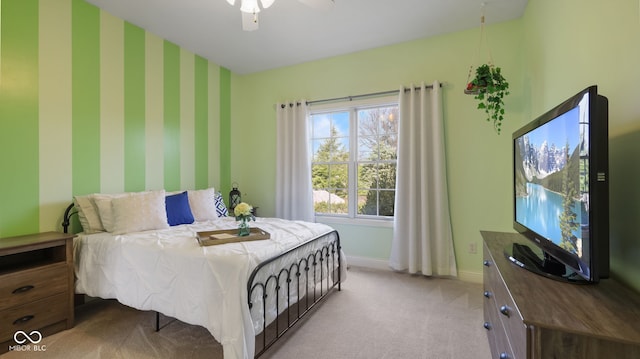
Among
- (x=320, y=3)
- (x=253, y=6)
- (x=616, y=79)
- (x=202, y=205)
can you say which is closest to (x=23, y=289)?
(x=202, y=205)

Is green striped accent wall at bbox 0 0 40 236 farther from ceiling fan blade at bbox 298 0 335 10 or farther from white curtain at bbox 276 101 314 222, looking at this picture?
white curtain at bbox 276 101 314 222

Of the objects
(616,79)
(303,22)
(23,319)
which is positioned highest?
(303,22)

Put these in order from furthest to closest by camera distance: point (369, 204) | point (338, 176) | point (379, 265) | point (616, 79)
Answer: point (338, 176), point (369, 204), point (379, 265), point (616, 79)

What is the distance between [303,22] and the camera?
2.93 m

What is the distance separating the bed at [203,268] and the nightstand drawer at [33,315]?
7.3 inches

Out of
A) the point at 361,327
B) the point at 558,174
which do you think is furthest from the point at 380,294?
the point at 558,174

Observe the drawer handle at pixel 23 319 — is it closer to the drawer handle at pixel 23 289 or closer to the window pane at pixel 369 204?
the drawer handle at pixel 23 289

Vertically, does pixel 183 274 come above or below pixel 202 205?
below

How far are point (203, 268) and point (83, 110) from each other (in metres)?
2.06

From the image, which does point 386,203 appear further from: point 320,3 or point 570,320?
point 570,320

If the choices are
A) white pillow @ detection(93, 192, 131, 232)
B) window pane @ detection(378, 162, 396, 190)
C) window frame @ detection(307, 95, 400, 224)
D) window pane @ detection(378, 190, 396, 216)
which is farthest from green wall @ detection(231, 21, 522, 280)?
white pillow @ detection(93, 192, 131, 232)

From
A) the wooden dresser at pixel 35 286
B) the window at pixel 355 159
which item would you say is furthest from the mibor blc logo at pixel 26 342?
the window at pixel 355 159

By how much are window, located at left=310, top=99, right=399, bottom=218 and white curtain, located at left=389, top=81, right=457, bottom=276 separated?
240 millimetres

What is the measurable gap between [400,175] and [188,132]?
270cm
